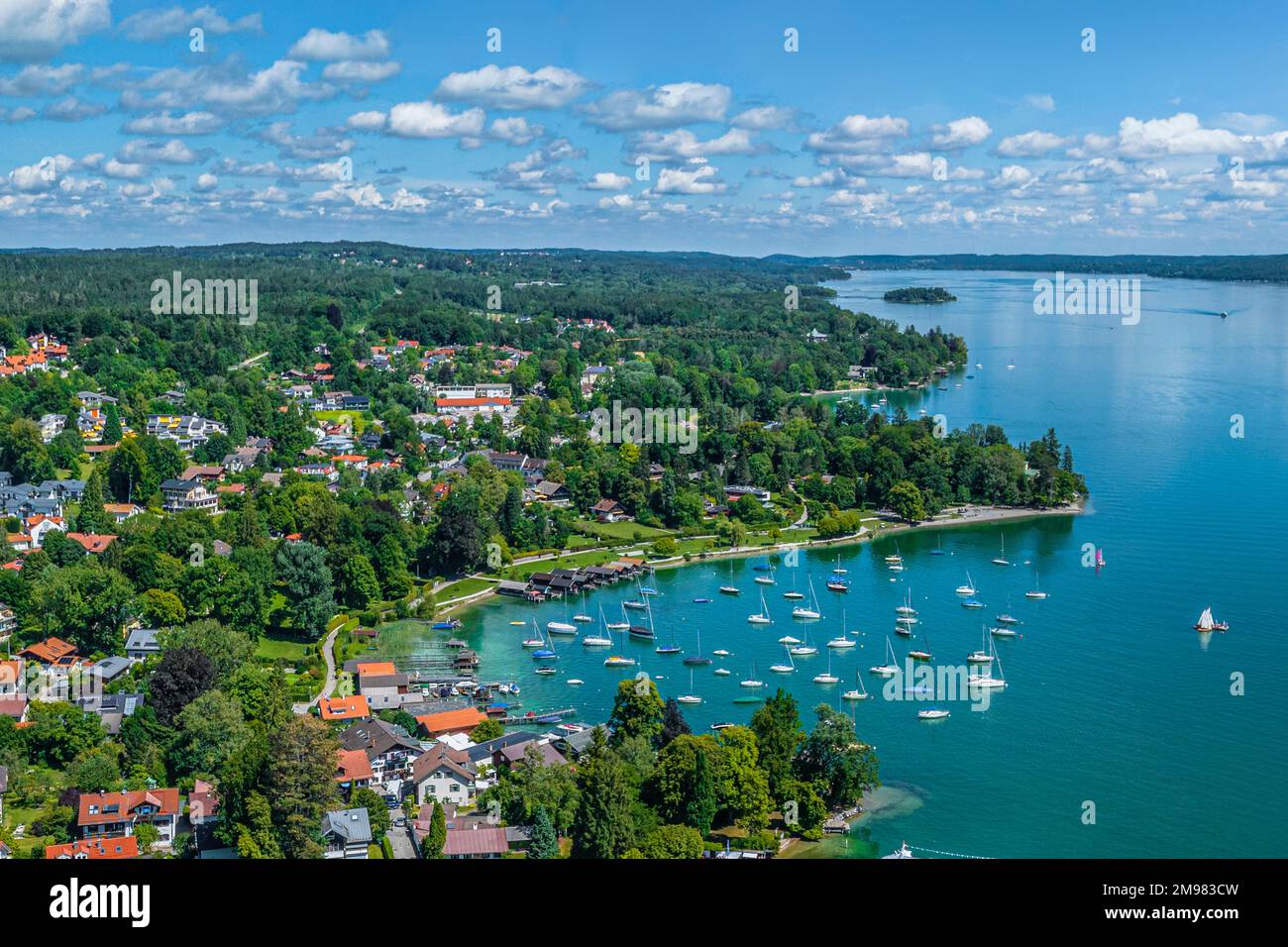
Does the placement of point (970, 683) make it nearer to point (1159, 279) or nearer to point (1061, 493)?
point (1061, 493)

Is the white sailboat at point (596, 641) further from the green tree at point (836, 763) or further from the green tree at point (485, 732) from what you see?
the green tree at point (836, 763)

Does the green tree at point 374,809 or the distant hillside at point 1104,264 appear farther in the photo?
the distant hillside at point 1104,264

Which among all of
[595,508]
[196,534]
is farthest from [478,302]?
[196,534]

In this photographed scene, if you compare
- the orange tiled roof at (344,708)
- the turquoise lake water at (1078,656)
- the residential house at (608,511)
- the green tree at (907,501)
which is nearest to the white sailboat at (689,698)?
the turquoise lake water at (1078,656)

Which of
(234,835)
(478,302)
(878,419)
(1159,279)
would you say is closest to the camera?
(234,835)

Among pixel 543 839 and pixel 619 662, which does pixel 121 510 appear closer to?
pixel 619 662

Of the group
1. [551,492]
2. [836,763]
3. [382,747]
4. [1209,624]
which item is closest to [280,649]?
[382,747]

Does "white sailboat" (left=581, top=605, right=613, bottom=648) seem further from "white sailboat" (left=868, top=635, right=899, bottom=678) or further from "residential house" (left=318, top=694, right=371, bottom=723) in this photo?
"residential house" (left=318, top=694, right=371, bottom=723)
